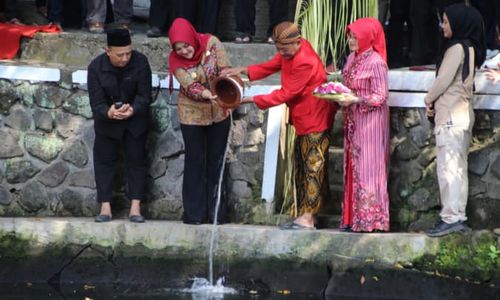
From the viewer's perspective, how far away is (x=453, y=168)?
9.77 m

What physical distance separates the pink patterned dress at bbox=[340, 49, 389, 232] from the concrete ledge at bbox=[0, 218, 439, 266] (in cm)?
17

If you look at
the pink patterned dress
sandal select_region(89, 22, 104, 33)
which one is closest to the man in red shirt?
the pink patterned dress

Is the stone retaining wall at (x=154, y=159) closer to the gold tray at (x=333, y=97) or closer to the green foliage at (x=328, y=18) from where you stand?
the green foliage at (x=328, y=18)

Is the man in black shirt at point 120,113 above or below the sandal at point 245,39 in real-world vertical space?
below

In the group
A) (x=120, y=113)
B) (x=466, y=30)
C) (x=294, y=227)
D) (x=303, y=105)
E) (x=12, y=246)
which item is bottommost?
(x=12, y=246)

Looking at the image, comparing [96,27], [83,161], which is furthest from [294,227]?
[96,27]

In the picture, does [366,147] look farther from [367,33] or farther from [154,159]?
[154,159]

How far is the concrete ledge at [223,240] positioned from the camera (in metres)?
9.92

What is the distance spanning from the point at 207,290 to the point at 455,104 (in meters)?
2.30

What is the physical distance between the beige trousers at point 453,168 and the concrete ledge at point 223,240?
0.29m

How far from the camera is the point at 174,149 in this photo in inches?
423

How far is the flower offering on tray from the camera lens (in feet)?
31.7

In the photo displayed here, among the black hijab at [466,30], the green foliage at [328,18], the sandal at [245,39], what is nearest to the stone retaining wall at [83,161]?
the green foliage at [328,18]

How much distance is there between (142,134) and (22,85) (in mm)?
1092
